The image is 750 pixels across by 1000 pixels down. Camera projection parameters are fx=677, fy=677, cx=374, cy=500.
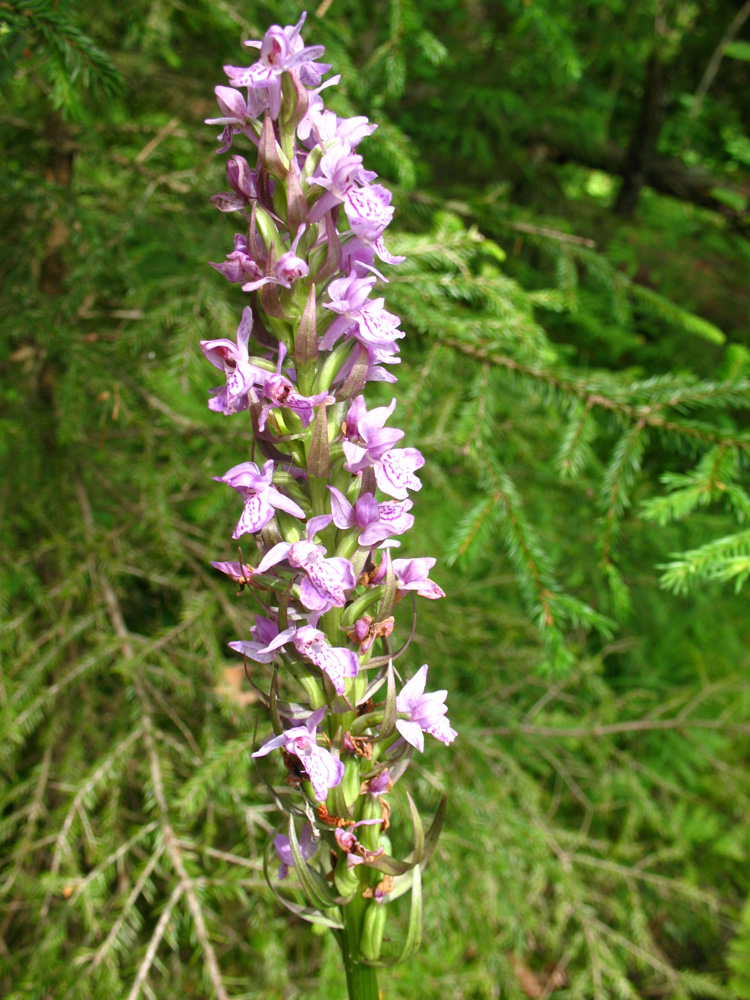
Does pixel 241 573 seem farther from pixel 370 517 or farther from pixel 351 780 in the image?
pixel 351 780

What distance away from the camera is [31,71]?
8.50ft

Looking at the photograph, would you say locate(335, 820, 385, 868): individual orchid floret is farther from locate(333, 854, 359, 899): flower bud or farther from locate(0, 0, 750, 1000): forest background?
locate(0, 0, 750, 1000): forest background

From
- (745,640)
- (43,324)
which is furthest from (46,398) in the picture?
(745,640)

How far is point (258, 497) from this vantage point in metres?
1.03

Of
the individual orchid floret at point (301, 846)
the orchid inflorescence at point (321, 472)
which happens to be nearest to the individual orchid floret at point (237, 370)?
the orchid inflorescence at point (321, 472)

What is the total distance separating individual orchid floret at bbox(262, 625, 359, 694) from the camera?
1011mm

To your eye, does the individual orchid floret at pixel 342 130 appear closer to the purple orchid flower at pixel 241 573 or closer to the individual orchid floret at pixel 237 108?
the individual orchid floret at pixel 237 108

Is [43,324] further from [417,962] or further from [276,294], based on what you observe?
[417,962]

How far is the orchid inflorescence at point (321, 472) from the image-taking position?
1.02 metres

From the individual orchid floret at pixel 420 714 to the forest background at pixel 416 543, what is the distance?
89 centimetres

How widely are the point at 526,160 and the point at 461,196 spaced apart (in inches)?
62.3

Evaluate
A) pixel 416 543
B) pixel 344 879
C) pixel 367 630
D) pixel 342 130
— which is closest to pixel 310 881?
pixel 344 879

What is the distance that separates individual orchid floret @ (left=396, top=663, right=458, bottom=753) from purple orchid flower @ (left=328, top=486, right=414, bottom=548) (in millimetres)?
261

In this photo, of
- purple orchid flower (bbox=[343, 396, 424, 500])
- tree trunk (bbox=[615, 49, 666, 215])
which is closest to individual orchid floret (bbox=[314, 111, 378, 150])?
purple orchid flower (bbox=[343, 396, 424, 500])
